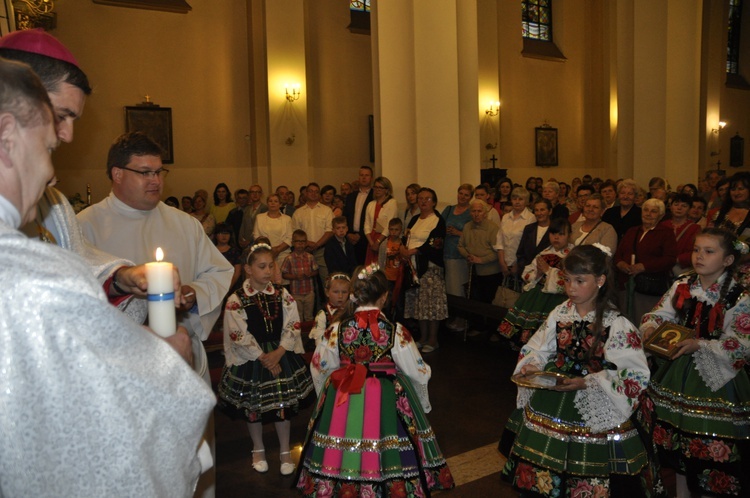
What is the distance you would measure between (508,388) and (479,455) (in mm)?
1596

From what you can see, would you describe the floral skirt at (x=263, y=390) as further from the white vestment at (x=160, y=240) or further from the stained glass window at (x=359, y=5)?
the stained glass window at (x=359, y=5)

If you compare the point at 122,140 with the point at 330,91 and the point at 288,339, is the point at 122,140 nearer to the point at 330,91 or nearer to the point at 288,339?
the point at 288,339

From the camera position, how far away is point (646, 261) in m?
6.23

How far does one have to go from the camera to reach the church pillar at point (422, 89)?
834cm

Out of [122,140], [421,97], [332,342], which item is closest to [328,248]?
[421,97]

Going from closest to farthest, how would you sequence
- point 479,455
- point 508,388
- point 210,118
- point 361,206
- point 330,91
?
point 479,455
point 508,388
point 361,206
point 210,118
point 330,91

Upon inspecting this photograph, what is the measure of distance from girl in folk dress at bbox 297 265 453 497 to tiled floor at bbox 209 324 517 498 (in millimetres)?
522

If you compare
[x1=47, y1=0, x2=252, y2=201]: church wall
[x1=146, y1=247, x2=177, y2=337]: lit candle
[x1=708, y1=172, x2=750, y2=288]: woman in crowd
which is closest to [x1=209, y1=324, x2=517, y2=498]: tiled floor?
[x1=708, y1=172, x2=750, y2=288]: woman in crowd

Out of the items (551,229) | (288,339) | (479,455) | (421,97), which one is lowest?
(479,455)

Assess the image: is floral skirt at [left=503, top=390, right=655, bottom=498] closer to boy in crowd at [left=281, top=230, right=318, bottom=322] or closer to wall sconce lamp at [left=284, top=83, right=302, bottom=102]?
boy in crowd at [left=281, top=230, right=318, bottom=322]

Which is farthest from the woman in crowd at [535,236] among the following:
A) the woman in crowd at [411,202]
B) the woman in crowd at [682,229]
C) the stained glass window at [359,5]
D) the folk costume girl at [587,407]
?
the stained glass window at [359,5]

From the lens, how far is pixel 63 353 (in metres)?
1.05

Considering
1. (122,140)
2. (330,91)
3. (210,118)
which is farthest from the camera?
(330,91)

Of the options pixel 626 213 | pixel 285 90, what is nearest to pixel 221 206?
pixel 285 90
